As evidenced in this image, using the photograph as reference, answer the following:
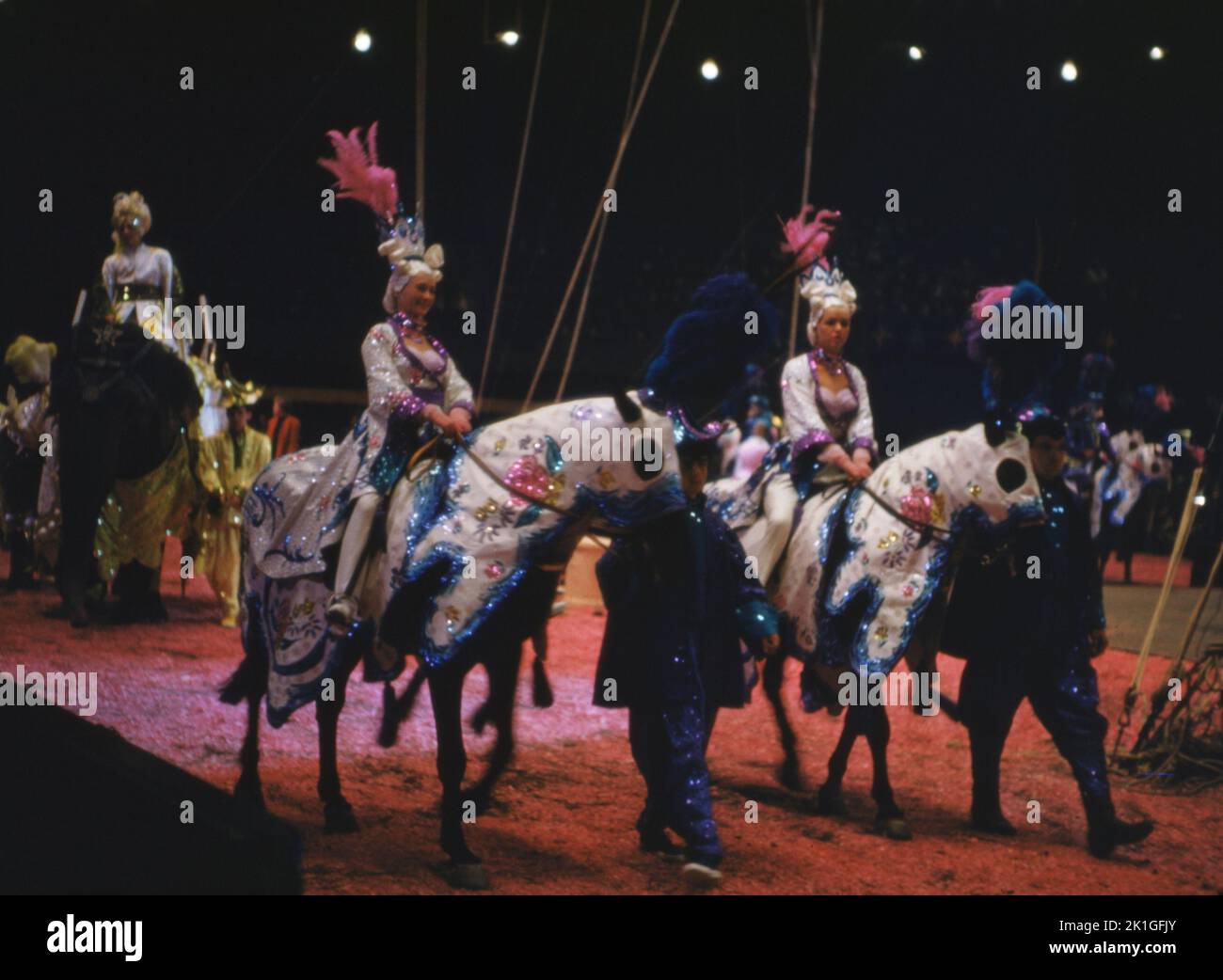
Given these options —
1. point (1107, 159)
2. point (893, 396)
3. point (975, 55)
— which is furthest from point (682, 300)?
point (1107, 159)

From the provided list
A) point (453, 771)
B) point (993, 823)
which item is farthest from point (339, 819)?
point (993, 823)

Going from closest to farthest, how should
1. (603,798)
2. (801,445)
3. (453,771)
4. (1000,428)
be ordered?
(453,771), (1000,428), (603,798), (801,445)

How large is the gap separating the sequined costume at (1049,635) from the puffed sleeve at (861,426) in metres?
0.75

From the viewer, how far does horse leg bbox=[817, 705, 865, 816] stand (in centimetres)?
538

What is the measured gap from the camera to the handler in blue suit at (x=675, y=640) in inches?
162

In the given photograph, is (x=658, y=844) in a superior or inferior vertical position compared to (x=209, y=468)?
inferior

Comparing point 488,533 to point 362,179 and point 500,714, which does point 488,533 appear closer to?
point 500,714

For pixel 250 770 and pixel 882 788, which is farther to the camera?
pixel 882 788

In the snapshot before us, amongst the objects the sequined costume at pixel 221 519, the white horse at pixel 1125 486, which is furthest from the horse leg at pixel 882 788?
the white horse at pixel 1125 486

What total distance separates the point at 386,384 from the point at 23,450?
5637 mm

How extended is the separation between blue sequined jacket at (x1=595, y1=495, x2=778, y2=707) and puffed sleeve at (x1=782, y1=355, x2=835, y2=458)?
1026 mm

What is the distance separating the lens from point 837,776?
5418 mm
